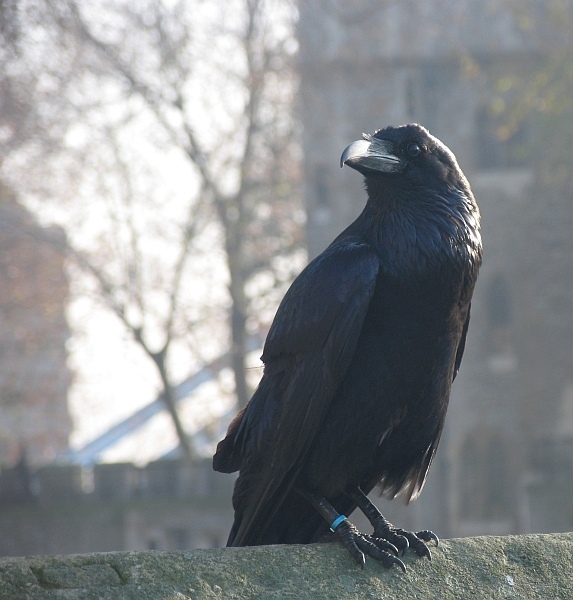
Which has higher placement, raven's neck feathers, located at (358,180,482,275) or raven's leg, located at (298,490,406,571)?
raven's neck feathers, located at (358,180,482,275)

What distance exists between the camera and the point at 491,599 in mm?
3158

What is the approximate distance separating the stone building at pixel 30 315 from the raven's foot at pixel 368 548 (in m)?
18.4

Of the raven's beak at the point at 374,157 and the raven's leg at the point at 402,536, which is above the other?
the raven's beak at the point at 374,157

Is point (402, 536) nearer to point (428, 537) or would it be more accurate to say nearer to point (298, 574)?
point (428, 537)

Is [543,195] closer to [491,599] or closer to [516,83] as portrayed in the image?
[516,83]

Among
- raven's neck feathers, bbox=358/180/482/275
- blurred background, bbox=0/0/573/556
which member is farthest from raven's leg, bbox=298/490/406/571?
blurred background, bbox=0/0/573/556

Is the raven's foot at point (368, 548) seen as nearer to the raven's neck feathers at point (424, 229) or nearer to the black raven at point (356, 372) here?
the black raven at point (356, 372)

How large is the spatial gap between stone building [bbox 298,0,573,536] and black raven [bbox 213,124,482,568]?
19439mm

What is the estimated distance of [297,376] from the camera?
12.7 feet

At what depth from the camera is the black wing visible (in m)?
3.78

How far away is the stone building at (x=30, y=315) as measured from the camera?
22.1 metres

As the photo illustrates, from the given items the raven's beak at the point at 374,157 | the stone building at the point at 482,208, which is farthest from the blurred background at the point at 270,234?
the raven's beak at the point at 374,157

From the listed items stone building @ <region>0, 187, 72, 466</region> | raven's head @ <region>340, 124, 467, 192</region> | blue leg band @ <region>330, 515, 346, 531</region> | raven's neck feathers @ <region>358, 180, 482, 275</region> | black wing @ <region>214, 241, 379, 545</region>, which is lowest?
stone building @ <region>0, 187, 72, 466</region>

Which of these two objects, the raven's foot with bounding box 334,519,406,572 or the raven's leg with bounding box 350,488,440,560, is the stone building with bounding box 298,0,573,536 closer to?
the raven's leg with bounding box 350,488,440,560
